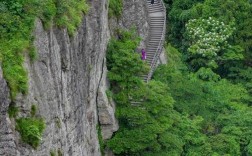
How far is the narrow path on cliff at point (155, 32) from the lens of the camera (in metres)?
37.4

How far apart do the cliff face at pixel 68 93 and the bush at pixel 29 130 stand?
21cm

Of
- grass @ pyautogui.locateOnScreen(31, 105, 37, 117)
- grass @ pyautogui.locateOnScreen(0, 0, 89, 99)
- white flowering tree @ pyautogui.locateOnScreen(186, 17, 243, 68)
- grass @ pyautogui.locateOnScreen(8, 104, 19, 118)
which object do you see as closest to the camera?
grass @ pyautogui.locateOnScreen(8, 104, 19, 118)

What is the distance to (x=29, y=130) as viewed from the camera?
1772 centimetres

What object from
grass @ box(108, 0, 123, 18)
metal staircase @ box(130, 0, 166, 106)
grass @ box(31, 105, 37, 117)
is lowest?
metal staircase @ box(130, 0, 166, 106)

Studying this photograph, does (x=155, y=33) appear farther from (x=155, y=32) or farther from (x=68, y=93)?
(x=68, y=93)

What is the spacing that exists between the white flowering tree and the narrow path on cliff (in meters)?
5.23

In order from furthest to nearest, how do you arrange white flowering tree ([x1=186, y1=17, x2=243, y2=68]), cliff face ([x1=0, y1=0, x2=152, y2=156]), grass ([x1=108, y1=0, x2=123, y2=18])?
white flowering tree ([x1=186, y1=17, x2=243, y2=68]), grass ([x1=108, y1=0, x2=123, y2=18]), cliff face ([x1=0, y1=0, x2=152, y2=156])

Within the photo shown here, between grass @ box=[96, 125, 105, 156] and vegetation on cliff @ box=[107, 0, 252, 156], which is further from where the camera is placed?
vegetation on cliff @ box=[107, 0, 252, 156]

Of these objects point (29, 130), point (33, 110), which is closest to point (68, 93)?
point (33, 110)

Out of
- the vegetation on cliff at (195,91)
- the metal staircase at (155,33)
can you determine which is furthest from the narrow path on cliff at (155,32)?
the vegetation on cliff at (195,91)

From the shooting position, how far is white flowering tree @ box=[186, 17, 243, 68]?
44.7m

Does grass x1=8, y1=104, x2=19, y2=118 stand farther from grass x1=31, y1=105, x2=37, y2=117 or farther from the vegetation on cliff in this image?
the vegetation on cliff

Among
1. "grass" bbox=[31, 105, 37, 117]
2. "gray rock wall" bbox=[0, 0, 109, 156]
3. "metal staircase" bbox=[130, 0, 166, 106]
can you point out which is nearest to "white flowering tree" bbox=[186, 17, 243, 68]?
"metal staircase" bbox=[130, 0, 166, 106]

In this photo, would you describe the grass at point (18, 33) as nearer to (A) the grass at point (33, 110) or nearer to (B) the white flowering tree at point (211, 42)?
(A) the grass at point (33, 110)
